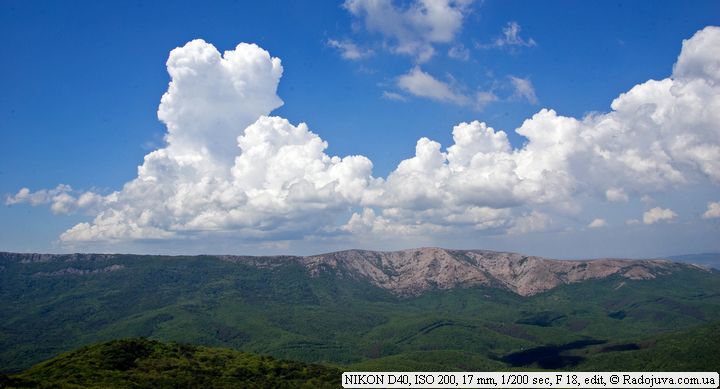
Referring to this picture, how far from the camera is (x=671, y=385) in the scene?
8062cm

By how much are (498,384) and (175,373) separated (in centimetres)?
13952

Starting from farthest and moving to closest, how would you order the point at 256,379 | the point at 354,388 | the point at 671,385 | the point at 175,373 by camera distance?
1. the point at 256,379
2. the point at 175,373
3. the point at 354,388
4. the point at 671,385

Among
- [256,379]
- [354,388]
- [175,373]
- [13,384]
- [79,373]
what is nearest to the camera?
[354,388]

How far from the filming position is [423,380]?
89188 millimetres

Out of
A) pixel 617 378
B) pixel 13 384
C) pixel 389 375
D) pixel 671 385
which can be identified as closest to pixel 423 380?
pixel 389 375

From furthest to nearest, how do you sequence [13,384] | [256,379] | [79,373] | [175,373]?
[256,379]
[175,373]
[79,373]
[13,384]

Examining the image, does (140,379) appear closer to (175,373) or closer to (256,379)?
(175,373)

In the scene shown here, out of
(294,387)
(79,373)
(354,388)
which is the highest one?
(354,388)

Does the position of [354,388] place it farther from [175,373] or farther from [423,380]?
[175,373]

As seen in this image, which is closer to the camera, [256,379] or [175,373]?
[175,373]

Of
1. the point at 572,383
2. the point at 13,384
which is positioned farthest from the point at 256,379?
the point at 572,383

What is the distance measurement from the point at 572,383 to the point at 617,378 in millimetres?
13080

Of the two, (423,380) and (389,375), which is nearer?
(389,375)

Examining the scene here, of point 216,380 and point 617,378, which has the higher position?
point 617,378
